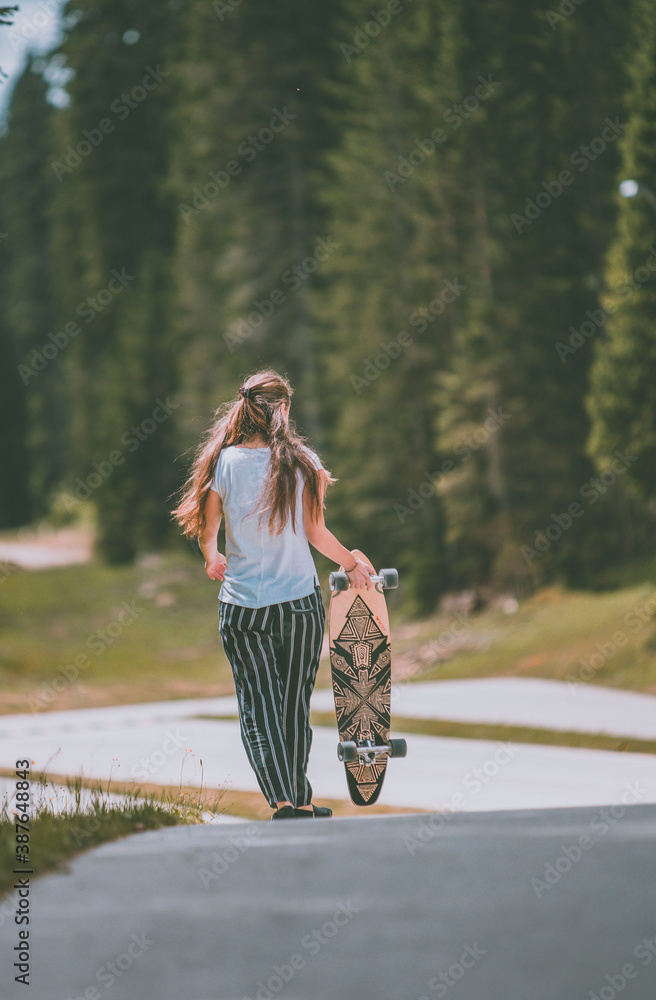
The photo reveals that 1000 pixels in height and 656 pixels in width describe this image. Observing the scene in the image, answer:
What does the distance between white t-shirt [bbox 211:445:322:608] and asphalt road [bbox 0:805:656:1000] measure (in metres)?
1.33

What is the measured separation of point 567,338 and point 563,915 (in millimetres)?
20546

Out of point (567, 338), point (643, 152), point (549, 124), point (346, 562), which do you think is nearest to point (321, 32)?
point (549, 124)

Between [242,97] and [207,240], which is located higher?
[242,97]

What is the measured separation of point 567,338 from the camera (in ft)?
76.3

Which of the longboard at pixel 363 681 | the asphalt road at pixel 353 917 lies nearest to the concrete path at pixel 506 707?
the longboard at pixel 363 681

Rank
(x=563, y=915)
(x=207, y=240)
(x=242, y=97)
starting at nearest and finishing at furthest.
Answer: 1. (x=563, y=915)
2. (x=242, y=97)
3. (x=207, y=240)

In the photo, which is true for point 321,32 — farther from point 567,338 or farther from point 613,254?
point 613,254

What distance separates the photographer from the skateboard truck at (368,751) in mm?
6223

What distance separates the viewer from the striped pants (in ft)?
18.5

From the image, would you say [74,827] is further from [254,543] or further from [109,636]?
[109,636]

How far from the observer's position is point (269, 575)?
5.64 meters

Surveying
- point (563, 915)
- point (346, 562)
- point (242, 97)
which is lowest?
point (563, 915)

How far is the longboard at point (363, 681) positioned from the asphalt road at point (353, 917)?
177cm

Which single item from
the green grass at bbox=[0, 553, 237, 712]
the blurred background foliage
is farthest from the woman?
the green grass at bbox=[0, 553, 237, 712]
